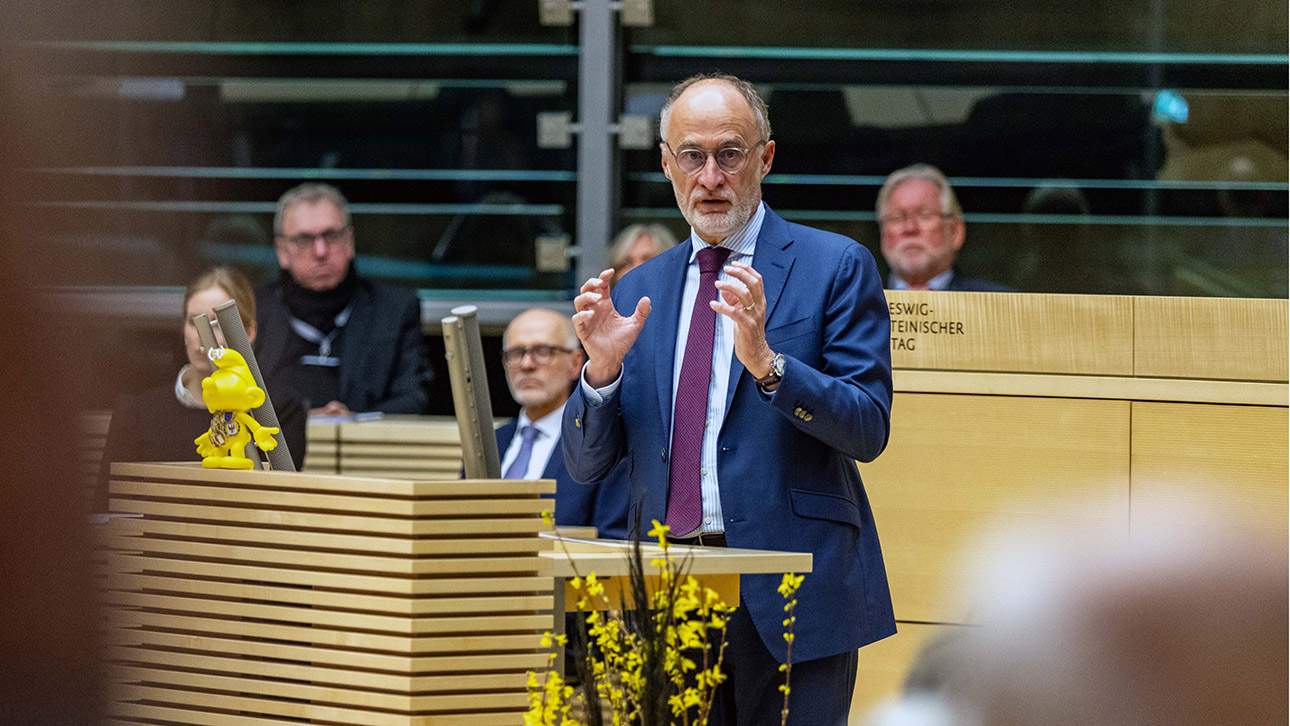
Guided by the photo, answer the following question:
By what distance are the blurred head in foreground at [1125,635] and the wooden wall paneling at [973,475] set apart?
0.08m

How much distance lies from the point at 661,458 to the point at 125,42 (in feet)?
7.54

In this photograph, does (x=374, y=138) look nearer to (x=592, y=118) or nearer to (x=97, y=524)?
(x=592, y=118)

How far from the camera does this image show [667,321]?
2.73 m

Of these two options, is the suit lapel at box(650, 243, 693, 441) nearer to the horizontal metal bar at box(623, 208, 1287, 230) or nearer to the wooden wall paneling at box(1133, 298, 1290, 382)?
the wooden wall paneling at box(1133, 298, 1290, 382)

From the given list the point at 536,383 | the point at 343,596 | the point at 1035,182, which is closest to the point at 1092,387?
the point at 536,383

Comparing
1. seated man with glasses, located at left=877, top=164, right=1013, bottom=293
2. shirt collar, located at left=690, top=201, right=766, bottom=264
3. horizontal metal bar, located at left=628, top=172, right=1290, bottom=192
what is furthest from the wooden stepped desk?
horizontal metal bar, located at left=628, top=172, right=1290, bottom=192

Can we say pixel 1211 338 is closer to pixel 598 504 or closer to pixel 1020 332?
pixel 1020 332

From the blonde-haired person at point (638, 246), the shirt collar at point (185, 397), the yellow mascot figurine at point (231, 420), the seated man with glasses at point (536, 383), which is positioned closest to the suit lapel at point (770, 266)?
the yellow mascot figurine at point (231, 420)

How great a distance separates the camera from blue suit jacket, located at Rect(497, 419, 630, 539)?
3.80m

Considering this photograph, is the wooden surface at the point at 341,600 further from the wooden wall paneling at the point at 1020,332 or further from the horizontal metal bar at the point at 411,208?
the horizontal metal bar at the point at 411,208

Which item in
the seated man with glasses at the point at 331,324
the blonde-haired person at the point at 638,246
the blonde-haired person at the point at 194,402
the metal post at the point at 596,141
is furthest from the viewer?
the metal post at the point at 596,141

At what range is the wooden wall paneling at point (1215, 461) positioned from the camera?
335 cm

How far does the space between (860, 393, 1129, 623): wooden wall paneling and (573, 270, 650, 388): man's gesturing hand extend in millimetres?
1224

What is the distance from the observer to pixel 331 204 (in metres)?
5.73
